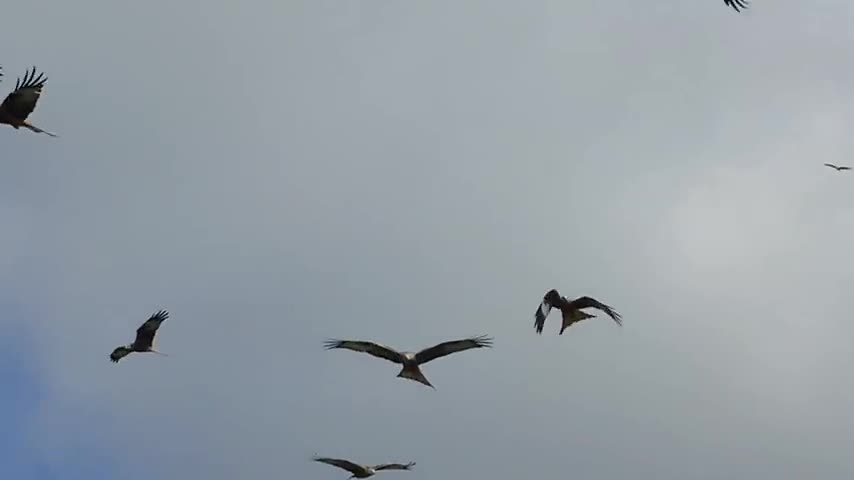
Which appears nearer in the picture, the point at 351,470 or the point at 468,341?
the point at 468,341

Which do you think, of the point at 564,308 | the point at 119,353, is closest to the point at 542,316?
the point at 564,308

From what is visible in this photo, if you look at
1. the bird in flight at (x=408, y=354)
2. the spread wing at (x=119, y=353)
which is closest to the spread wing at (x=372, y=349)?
the bird in flight at (x=408, y=354)

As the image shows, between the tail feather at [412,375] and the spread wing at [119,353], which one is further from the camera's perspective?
the spread wing at [119,353]

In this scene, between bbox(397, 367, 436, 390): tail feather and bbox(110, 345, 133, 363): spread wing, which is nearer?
bbox(397, 367, 436, 390): tail feather

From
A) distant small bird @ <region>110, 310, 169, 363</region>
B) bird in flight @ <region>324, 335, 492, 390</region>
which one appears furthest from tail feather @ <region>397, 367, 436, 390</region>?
distant small bird @ <region>110, 310, 169, 363</region>

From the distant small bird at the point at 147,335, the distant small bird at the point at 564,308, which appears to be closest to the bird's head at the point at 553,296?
the distant small bird at the point at 564,308

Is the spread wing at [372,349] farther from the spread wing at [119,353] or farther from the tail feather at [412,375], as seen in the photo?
the spread wing at [119,353]

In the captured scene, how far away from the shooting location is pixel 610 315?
32.3m

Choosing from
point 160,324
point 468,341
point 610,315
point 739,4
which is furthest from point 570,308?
point 739,4

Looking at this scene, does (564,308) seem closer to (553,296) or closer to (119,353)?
(553,296)

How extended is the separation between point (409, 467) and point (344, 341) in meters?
4.07

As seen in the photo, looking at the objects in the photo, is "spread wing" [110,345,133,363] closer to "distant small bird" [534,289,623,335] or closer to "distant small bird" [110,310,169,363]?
"distant small bird" [110,310,169,363]

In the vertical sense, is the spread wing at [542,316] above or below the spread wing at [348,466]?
above

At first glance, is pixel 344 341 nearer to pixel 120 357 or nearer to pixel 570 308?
pixel 570 308
